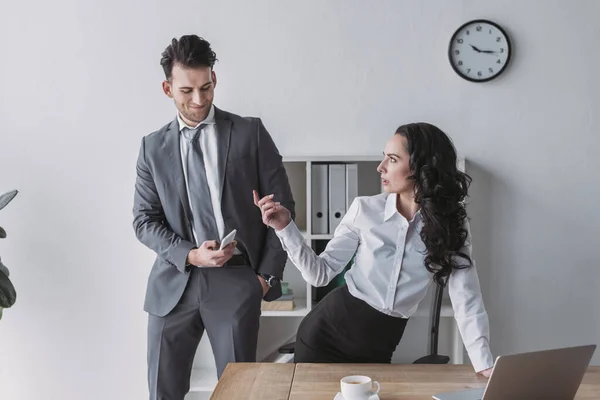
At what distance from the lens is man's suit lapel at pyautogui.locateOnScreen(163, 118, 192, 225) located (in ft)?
8.38

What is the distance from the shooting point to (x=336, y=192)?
11.1 feet

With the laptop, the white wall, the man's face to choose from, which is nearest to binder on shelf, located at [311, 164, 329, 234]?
the white wall

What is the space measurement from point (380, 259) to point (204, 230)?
0.66m

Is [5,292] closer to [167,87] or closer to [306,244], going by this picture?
[167,87]

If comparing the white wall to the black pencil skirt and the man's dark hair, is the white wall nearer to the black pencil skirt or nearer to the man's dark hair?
the man's dark hair

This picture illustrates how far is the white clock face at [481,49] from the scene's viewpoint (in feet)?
11.3

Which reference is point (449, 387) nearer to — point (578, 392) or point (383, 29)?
point (578, 392)

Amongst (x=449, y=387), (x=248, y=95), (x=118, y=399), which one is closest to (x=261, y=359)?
(x=118, y=399)

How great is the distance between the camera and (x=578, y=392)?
5.87 ft

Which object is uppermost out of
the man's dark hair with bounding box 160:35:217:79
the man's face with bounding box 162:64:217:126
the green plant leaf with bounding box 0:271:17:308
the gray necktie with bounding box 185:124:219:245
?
the man's dark hair with bounding box 160:35:217:79

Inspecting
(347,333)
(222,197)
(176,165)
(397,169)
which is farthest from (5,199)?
(397,169)

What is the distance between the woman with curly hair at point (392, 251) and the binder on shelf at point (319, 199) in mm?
958

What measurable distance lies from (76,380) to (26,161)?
3.82ft

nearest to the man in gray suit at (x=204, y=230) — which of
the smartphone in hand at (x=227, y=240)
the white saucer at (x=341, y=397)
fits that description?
the smartphone in hand at (x=227, y=240)
